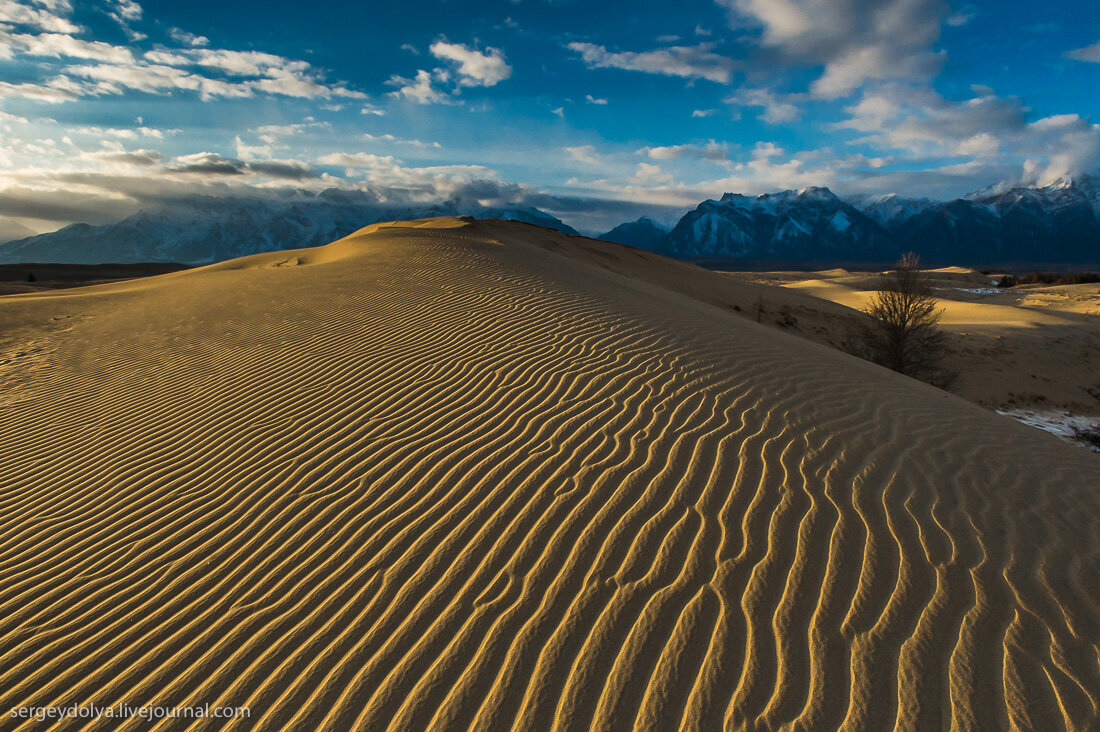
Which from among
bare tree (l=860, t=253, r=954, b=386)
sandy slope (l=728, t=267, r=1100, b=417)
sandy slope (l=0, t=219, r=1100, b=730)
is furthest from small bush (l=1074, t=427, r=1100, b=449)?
sandy slope (l=0, t=219, r=1100, b=730)

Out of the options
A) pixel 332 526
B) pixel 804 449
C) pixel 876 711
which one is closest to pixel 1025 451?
pixel 804 449

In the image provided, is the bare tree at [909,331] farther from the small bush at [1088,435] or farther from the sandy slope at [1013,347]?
the small bush at [1088,435]

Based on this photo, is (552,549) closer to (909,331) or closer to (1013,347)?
(909,331)

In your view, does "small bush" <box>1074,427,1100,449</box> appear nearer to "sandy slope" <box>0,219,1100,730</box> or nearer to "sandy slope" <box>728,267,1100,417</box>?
"sandy slope" <box>728,267,1100,417</box>

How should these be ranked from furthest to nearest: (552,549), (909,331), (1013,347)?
1. (1013,347)
2. (909,331)
3. (552,549)

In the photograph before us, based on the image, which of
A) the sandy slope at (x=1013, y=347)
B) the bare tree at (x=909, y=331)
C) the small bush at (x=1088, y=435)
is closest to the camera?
the small bush at (x=1088, y=435)

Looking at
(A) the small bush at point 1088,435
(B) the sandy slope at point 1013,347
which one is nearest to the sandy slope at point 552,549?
(A) the small bush at point 1088,435

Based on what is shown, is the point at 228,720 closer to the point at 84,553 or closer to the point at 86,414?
the point at 84,553

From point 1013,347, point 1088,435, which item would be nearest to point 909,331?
point 1088,435
